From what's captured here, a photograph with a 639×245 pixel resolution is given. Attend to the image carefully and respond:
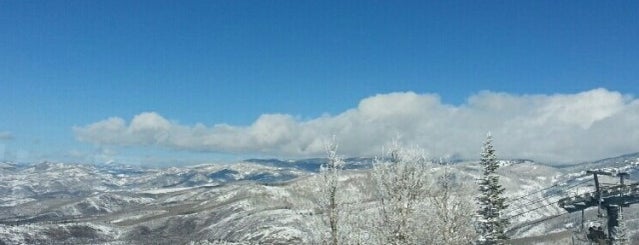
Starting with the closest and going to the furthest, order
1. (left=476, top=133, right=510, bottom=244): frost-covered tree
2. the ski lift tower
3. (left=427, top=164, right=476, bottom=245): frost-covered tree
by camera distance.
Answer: (left=427, top=164, right=476, bottom=245): frost-covered tree → the ski lift tower → (left=476, top=133, right=510, bottom=244): frost-covered tree

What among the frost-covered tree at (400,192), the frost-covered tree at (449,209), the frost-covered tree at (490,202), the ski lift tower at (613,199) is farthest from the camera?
the frost-covered tree at (490,202)

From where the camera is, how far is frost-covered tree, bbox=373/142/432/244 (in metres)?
28.0

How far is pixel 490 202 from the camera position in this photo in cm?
4712

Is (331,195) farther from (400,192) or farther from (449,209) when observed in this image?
(449,209)

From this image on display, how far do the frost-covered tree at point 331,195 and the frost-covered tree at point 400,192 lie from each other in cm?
200

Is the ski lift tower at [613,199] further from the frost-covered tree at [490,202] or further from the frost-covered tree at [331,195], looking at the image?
the frost-covered tree at [331,195]

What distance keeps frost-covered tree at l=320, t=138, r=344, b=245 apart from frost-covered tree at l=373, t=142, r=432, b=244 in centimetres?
200

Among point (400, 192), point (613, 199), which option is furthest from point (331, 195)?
point (613, 199)

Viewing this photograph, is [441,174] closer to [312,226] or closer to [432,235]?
[432,235]

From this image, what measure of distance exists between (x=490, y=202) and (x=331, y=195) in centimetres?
2291

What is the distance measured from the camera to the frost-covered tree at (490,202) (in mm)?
46531

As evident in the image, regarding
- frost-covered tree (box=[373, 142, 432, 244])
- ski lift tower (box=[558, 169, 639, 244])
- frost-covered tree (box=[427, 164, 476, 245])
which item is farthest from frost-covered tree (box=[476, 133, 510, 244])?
frost-covered tree (box=[373, 142, 432, 244])

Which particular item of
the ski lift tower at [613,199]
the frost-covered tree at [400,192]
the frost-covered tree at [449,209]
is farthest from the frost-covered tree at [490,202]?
the frost-covered tree at [400,192]

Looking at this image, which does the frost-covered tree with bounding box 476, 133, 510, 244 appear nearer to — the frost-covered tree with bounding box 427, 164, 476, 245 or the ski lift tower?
the ski lift tower
